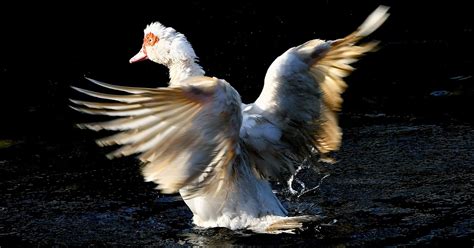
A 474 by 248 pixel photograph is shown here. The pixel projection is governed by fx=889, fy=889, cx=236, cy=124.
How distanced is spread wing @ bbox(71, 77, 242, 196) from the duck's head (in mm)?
1112

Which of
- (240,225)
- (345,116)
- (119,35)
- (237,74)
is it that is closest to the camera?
(240,225)

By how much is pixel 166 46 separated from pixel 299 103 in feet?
3.99

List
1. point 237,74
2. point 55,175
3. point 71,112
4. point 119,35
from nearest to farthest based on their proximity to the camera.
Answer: point 55,175
point 71,112
point 237,74
point 119,35

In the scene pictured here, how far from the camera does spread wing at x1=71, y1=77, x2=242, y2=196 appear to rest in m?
5.09

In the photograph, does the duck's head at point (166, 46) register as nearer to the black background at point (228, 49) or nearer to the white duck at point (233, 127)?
the white duck at point (233, 127)

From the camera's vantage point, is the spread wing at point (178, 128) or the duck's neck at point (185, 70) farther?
the duck's neck at point (185, 70)

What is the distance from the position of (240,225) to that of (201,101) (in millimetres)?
1234

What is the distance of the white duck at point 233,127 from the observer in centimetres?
519

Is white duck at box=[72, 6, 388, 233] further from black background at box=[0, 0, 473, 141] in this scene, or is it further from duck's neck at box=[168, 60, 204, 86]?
black background at box=[0, 0, 473, 141]

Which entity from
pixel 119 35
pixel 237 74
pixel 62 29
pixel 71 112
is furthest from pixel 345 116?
pixel 62 29

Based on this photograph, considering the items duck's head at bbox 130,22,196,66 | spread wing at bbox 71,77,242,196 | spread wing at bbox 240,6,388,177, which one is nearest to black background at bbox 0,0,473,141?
duck's head at bbox 130,22,196,66

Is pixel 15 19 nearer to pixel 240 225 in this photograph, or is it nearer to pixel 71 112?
pixel 71 112

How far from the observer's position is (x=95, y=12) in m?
13.8

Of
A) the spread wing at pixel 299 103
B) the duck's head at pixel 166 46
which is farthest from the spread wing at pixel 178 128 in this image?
the duck's head at pixel 166 46
